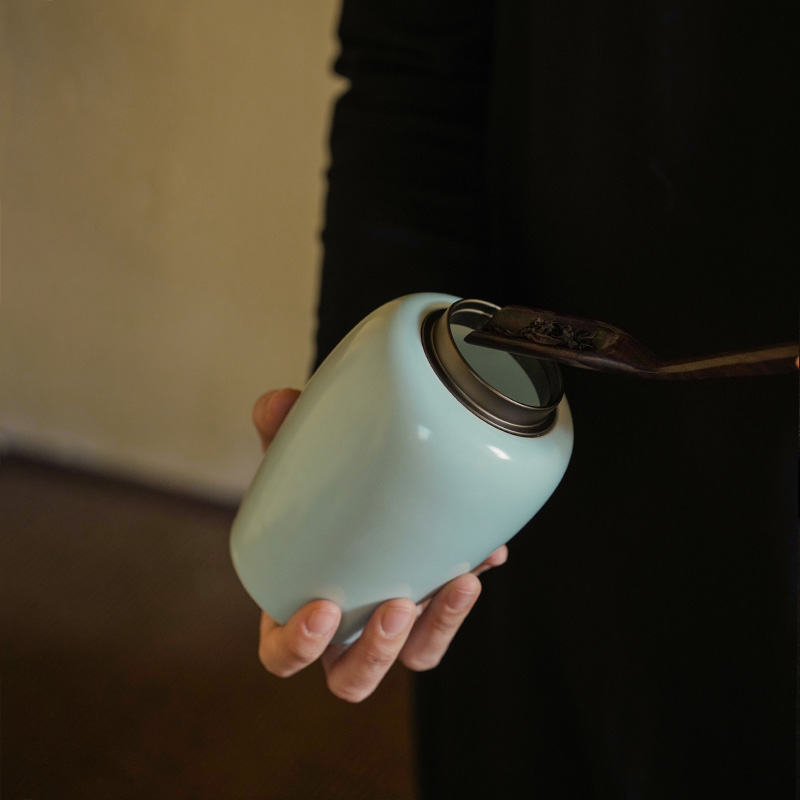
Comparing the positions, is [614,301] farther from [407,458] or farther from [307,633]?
[307,633]

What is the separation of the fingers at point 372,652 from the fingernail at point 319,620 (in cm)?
3

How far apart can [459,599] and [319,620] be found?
0.09m

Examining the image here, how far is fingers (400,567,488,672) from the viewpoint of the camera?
42 cm

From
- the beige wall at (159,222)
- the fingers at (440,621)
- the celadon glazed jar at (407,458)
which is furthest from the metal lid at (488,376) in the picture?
the beige wall at (159,222)

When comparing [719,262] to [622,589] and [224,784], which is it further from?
[224,784]

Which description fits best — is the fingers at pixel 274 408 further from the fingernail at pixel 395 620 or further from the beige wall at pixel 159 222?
the beige wall at pixel 159 222

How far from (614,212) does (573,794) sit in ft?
1.38

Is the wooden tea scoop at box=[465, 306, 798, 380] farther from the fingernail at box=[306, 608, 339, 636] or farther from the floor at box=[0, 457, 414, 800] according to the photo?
the floor at box=[0, 457, 414, 800]

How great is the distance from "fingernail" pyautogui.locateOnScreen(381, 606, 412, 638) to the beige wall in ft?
3.54

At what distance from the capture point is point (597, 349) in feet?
0.97

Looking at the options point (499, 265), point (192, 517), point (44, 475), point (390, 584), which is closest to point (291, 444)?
point (390, 584)

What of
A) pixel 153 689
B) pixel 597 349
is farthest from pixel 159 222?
pixel 597 349

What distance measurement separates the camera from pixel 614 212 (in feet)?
1.41

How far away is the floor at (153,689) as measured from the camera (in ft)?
3.98
